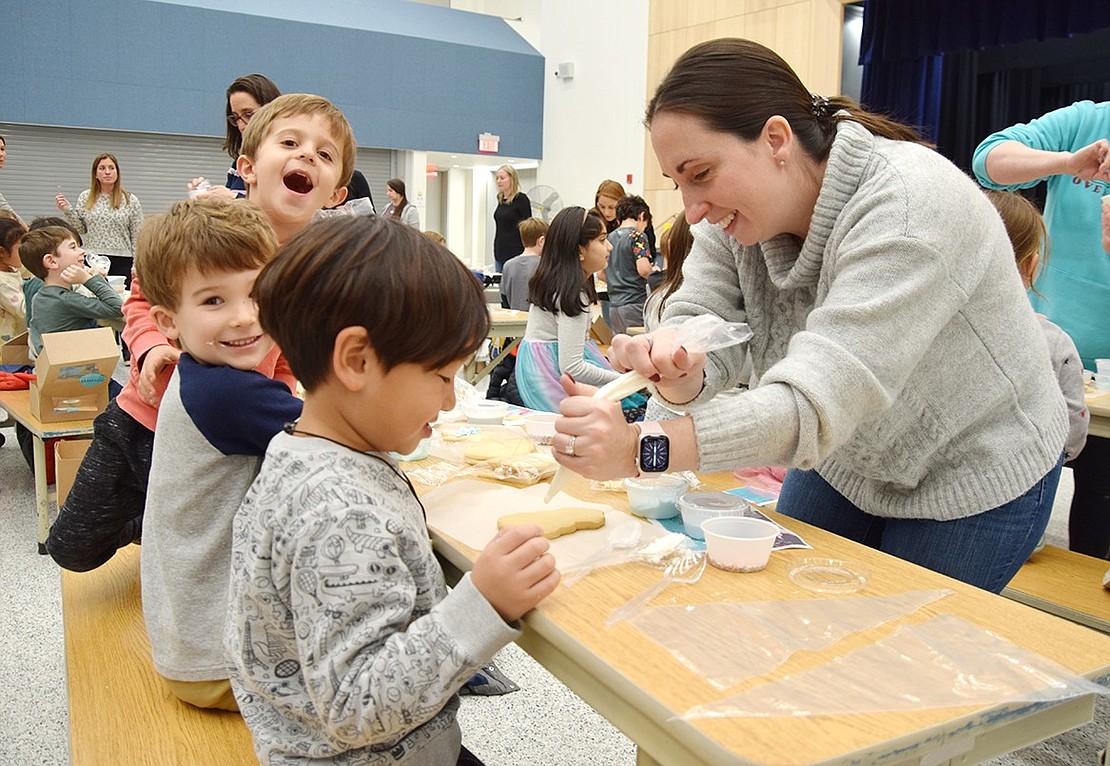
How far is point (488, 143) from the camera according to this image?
11.9 m

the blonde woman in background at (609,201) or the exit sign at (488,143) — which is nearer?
the blonde woman in background at (609,201)

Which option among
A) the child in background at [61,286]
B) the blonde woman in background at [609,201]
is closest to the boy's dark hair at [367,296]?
the child in background at [61,286]

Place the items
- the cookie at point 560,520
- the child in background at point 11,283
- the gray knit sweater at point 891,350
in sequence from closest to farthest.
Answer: the gray knit sweater at point 891,350
the cookie at point 560,520
the child in background at point 11,283

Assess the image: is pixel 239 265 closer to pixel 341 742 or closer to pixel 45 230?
pixel 341 742

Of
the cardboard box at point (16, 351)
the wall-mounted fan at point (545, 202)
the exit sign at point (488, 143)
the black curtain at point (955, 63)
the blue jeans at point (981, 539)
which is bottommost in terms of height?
the cardboard box at point (16, 351)

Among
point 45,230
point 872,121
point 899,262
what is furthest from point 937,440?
point 45,230

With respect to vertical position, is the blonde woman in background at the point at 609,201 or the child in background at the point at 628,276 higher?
the blonde woman in background at the point at 609,201

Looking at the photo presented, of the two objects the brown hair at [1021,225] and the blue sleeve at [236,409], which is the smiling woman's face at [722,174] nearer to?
the blue sleeve at [236,409]

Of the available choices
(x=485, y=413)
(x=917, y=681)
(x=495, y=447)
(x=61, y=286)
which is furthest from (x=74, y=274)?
(x=917, y=681)

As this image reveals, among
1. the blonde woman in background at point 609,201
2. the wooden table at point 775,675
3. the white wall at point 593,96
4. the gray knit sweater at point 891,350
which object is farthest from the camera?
the white wall at point 593,96

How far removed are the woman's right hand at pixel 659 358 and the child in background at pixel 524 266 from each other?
478cm

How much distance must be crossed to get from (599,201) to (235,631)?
6881 millimetres

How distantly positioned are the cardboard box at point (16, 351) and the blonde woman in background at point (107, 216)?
2459 mm

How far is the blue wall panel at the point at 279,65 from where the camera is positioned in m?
9.63
